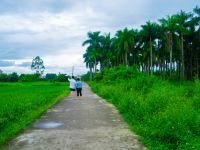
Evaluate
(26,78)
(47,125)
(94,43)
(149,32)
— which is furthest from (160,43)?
(47,125)

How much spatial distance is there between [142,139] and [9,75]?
409ft

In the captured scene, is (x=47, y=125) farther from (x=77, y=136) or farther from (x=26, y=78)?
(x=26, y=78)

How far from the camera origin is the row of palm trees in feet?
215

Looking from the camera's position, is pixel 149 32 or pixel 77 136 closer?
pixel 77 136

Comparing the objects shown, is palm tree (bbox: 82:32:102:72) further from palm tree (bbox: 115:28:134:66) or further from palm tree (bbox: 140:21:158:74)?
palm tree (bbox: 140:21:158:74)

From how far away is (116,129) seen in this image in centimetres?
1117

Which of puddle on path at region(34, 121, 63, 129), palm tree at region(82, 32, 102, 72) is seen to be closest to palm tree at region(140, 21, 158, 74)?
palm tree at region(82, 32, 102, 72)

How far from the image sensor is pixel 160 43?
73312 mm

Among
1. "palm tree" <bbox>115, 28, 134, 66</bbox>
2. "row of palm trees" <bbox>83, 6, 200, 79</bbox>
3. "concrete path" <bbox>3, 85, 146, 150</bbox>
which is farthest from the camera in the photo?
"palm tree" <bbox>115, 28, 134, 66</bbox>

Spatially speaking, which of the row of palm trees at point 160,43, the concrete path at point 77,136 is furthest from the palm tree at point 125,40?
the concrete path at point 77,136

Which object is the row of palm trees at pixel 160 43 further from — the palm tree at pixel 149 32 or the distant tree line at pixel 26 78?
the distant tree line at pixel 26 78

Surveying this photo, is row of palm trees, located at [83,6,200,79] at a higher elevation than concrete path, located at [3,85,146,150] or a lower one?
higher

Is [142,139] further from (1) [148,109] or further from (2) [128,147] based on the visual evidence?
(1) [148,109]

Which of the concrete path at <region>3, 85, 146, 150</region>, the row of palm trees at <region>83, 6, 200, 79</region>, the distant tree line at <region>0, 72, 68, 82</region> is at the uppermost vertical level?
the row of palm trees at <region>83, 6, 200, 79</region>
